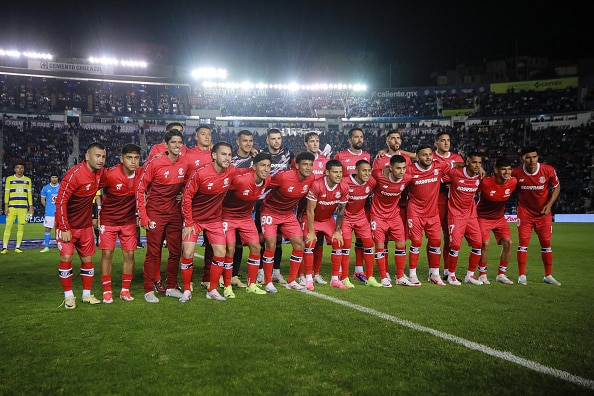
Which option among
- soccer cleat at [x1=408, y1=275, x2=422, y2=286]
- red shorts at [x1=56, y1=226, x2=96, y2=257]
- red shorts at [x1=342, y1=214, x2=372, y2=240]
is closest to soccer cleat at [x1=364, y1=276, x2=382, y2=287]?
soccer cleat at [x1=408, y1=275, x2=422, y2=286]

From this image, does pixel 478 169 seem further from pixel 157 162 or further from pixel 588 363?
pixel 157 162

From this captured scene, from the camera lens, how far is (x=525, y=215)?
27.6 feet

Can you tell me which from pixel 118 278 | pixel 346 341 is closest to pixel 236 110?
pixel 118 278

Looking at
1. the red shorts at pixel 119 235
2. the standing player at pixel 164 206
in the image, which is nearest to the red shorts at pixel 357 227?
the standing player at pixel 164 206

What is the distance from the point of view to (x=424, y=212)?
793 centimetres

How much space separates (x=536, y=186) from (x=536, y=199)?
242mm

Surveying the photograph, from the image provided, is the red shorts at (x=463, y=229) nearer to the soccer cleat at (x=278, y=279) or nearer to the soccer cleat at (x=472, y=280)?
the soccer cleat at (x=472, y=280)

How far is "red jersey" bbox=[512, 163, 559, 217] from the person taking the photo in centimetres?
821

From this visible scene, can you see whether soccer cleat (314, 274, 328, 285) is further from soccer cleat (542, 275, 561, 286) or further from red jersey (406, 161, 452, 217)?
soccer cleat (542, 275, 561, 286)

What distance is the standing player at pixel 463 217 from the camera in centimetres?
799

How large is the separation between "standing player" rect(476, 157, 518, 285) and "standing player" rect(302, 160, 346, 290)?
2.58 m

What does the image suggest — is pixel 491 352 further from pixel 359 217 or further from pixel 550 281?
pixel 550 281

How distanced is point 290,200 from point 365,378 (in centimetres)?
409

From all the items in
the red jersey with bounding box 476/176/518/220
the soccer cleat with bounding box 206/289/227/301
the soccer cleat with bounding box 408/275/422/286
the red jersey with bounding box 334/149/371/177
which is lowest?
the soccer cleat with bounding box 408/275/422/286
